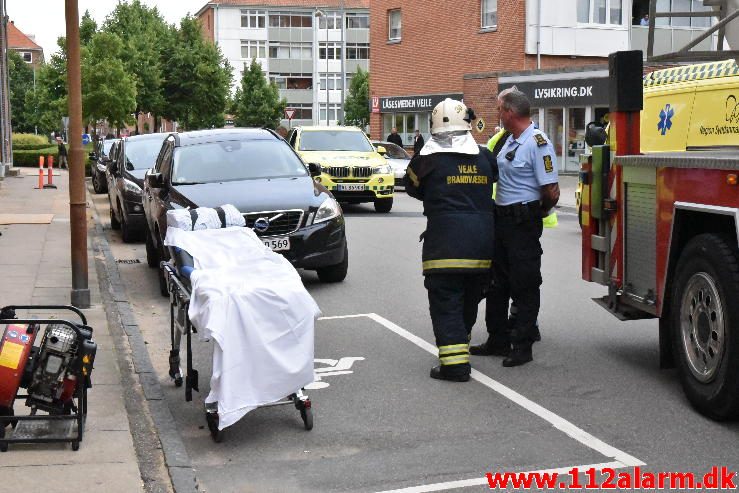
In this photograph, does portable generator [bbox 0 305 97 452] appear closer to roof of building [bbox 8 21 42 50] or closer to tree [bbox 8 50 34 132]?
tree [bbox 8 50 34 132]

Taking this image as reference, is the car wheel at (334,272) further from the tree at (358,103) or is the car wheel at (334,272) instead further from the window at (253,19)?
the window at (253,19)

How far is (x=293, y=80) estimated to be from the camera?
4171 inches

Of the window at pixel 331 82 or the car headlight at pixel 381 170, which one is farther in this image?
the window at pixel 331 82

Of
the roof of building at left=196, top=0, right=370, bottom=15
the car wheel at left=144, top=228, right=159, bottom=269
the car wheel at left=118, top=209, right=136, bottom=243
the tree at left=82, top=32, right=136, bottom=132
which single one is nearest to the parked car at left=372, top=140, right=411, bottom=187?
the car wheel at left=118, top=209, right=136, bottom=243

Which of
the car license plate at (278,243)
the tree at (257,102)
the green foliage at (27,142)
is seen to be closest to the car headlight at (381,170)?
the car license plate at (278,243)

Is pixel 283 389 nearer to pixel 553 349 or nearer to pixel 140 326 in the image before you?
pixel 553 349

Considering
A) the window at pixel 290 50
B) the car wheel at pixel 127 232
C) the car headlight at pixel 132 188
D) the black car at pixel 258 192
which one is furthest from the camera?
the window at pixel 290 50

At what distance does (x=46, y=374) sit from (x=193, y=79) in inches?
2695

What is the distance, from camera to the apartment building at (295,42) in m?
102

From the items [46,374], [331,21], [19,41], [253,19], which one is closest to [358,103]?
[331,21]

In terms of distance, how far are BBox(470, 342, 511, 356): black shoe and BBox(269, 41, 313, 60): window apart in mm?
98088

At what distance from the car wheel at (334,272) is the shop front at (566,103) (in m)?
26.1

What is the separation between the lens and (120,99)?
161ft

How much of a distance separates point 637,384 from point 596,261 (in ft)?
3.52
